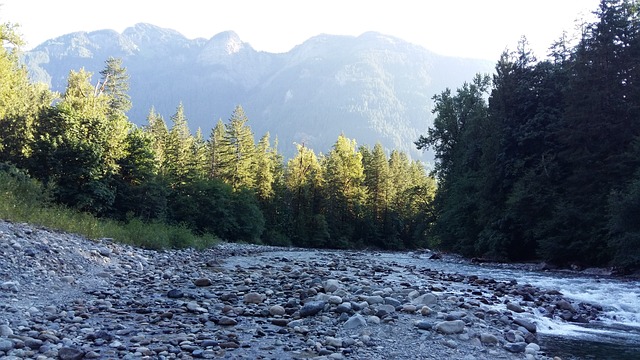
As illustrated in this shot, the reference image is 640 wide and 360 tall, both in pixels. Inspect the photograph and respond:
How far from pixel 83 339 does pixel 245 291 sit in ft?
17.1

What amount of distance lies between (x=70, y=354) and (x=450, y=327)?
6176 mm

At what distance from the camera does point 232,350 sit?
21.7ft

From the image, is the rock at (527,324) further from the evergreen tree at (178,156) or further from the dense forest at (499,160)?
the evergreen tree at (178,156)

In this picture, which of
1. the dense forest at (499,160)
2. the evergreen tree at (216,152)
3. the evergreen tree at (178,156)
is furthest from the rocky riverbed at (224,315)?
the evergreen tree at (216,152)

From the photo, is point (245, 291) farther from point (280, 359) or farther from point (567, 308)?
point (567, 308)

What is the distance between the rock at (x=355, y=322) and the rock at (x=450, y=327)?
139 centimetres

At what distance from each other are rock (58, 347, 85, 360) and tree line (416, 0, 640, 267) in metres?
22.7

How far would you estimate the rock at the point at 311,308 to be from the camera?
8.97 metres

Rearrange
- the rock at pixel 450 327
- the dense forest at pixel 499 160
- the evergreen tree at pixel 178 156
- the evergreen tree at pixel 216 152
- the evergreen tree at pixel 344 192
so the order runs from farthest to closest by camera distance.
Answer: the evergreen tree at pixel 344 192
the evergreen tree at pixel 216 152
the evergreen tree at pixel 178 156
the dense forest at pixel 499 160
the rock at pixel 450 327

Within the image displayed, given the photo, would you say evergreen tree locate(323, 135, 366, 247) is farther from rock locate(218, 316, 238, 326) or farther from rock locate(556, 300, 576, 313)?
rock locate(218, 316, 238, 326)

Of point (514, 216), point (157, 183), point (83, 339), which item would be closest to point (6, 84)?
point (157, 183)

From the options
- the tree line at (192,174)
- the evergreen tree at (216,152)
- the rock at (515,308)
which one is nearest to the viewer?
the rock at (515,308)

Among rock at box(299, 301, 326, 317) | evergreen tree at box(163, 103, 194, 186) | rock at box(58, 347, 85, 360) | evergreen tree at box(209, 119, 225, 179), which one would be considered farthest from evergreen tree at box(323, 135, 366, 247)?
rock at box(58, 347, 85, 360)

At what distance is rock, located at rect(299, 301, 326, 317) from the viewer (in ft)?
29.4
